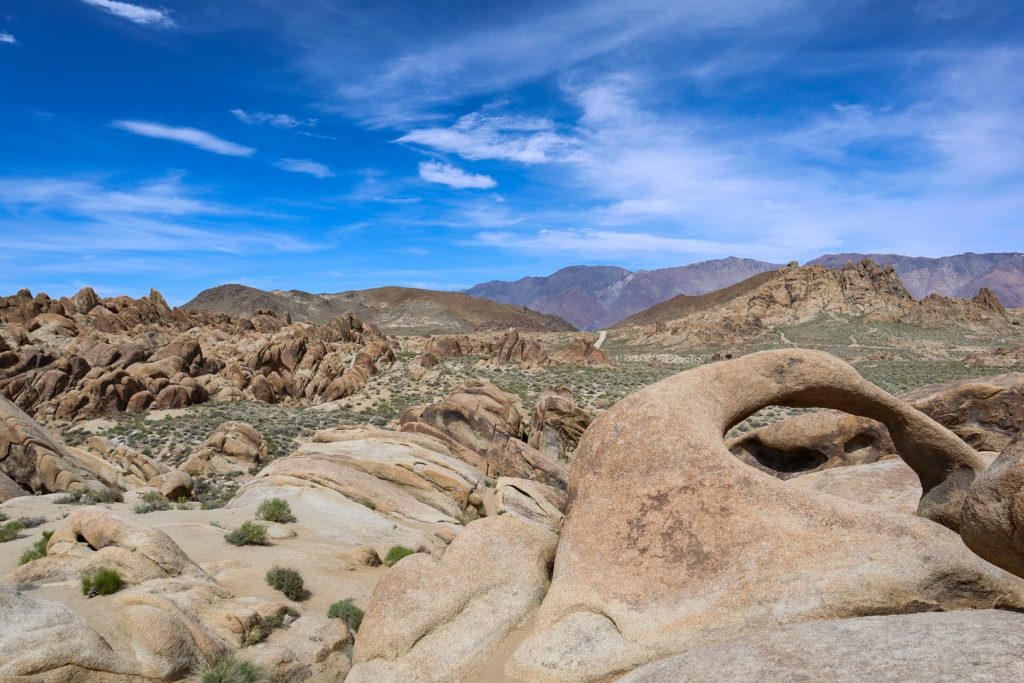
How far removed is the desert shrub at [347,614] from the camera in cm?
951

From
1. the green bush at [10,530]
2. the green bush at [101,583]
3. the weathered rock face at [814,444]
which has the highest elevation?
the weathered rock face at [814,444]

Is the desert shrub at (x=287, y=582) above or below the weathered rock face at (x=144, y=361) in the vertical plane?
below

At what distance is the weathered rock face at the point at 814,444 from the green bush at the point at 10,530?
1542 centimetres

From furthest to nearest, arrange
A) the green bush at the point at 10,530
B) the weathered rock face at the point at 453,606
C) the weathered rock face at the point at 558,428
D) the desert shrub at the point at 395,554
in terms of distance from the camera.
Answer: the weathered rock face at the point at 558,428
the desert shrub at the point at 395,554
the green bush at the point at 10,530
the weathered rock face at the point at 453,606

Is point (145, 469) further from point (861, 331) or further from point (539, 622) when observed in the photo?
point (861, 331)

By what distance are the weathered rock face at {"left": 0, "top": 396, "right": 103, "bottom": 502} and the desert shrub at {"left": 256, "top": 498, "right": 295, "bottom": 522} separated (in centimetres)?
857

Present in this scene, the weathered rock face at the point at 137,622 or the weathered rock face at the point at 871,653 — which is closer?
the weathered rock face at the point at 871,653

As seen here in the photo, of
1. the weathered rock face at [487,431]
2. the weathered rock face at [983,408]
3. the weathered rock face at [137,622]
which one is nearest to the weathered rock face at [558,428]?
the weathered rock face at [487,431]

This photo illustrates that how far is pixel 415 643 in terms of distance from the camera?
7.08m

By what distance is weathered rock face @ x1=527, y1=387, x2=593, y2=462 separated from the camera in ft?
85.2

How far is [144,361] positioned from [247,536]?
44349 mm

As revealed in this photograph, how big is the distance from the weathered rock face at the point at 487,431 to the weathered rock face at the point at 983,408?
11.1 meters

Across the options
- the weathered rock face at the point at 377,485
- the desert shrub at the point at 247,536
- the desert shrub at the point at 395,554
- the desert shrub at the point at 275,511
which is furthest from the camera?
the weathered rock face at the point at 377,485

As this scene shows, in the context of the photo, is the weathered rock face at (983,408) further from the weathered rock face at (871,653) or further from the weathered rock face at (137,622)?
the weathered rock face at (137,622)
